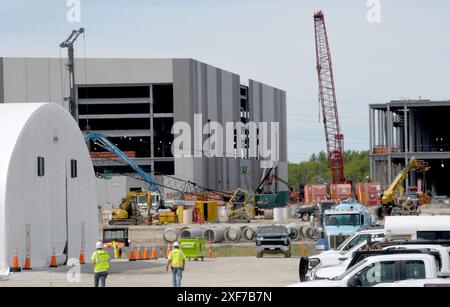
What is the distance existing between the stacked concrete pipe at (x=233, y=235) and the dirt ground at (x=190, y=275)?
854 inches

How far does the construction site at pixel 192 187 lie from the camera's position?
115 ft

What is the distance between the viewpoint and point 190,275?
40.0m

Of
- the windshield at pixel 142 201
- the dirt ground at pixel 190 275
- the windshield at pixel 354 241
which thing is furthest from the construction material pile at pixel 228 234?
the windshield at pixel 354 241

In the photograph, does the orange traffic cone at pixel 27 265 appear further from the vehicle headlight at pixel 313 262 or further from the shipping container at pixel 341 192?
the shipping container at pixel 341 192

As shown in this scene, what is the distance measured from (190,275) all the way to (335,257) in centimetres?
854

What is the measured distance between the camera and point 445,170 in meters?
135

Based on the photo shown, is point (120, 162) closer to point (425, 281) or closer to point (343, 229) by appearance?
point (343, 229)

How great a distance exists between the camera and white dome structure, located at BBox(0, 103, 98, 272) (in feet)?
130

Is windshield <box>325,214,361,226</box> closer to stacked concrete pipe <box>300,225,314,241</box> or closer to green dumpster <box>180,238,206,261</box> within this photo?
green dumpster <box>180,238,206,261</box>

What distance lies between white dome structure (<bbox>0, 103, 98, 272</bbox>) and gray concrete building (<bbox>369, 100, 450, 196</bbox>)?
68.1 meters

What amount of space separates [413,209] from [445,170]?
4789 centimetres

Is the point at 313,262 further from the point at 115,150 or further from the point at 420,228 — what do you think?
the point at 115,150

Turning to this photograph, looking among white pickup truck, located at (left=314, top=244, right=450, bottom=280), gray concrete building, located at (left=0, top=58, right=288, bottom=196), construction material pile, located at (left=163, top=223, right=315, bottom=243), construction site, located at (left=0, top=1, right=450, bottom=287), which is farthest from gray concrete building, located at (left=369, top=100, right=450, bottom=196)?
white pickup truck, located at (left=314, top=244, right=450, bottom=280)

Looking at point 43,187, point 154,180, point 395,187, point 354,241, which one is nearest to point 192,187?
point 154,180
